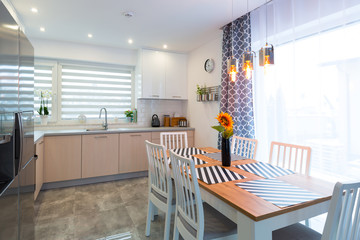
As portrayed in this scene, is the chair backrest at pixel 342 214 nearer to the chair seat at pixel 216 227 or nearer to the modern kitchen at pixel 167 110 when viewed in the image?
the modern kitchen at pixel 167 110

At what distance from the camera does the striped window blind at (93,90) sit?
157 inches

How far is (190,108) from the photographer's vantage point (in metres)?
4.55

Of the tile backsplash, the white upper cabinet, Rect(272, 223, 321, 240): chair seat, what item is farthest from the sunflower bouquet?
the tile backsplash

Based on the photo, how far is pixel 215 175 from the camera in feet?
5.42

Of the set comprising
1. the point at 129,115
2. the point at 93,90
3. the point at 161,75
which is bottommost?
the point at 129,115

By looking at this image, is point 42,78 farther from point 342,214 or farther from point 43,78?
point 342,214

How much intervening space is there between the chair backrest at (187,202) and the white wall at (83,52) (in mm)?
3387

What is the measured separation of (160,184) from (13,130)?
121cm

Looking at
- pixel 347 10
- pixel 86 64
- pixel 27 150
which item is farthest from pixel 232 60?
pixel 86 64

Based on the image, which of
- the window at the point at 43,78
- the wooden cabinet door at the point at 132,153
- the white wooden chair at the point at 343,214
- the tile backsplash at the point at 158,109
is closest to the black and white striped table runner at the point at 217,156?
the white wooden chair at the point at 343,214

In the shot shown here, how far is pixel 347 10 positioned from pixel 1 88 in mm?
2765

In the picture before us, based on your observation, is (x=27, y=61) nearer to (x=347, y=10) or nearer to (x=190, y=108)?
(x=347, y=10)

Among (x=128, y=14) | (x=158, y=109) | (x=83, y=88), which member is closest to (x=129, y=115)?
(x=158, y=109)

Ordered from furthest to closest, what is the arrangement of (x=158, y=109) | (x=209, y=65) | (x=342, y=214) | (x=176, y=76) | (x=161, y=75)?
1. (x=158, y=109)
2. (x=176, y=76)
3. (x=161, y=75)
4. (x=209, y=65)
5. (x=342, y=214)
